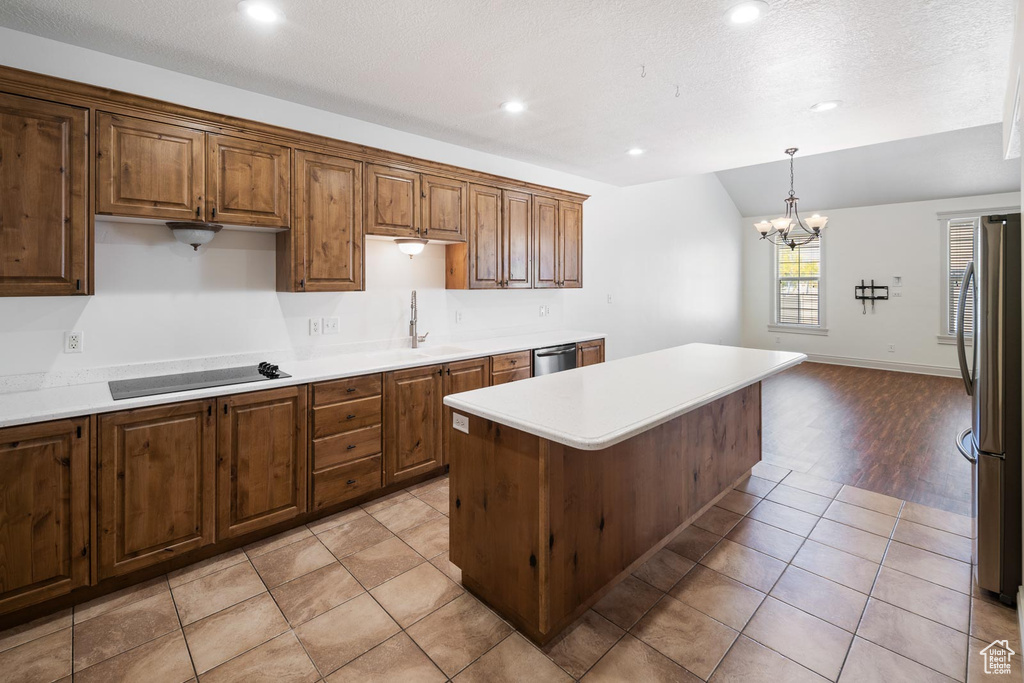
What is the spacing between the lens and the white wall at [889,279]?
7359 millimetres

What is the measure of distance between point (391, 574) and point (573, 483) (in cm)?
111

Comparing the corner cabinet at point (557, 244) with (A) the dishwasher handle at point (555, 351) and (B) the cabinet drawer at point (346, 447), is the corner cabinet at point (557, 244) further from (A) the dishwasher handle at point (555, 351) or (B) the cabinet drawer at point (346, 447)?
(B) the cabinet drawer at point (346, 447)

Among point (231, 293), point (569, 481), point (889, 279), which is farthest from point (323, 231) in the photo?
point (889, 279)

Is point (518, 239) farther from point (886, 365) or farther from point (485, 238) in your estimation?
point (886, 365)

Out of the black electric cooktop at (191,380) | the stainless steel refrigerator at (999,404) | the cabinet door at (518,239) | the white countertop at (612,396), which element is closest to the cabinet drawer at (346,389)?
the black electric cooktop at (191,380)

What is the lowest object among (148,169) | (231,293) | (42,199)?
(231,293)

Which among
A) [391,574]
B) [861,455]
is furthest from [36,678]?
[861,455]

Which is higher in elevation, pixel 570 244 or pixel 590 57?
pixel 590 57

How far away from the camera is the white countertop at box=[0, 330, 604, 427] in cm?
205

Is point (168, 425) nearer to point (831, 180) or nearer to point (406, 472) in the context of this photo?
point (406, 472)

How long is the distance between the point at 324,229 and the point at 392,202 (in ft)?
1.80

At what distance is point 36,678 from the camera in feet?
5.78

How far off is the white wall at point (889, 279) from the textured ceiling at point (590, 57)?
16.3 ft

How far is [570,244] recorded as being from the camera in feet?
16.1
